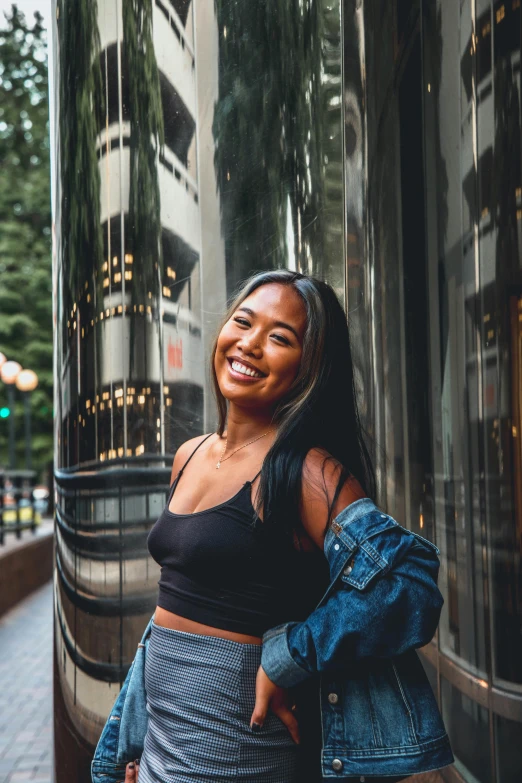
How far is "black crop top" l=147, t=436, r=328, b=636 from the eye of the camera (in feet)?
5.65

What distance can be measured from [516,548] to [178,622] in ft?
3.28

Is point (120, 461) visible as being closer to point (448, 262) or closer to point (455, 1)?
point (448, 262)

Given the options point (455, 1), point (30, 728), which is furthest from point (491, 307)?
point (30, 728)

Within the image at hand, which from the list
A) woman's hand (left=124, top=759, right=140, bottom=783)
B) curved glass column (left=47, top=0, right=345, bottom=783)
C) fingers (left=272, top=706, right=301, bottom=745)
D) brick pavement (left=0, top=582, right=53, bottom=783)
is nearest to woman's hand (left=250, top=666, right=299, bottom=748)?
fingers (left=272, top=706, right=301, bottom=745)

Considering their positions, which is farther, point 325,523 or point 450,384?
point 450,384

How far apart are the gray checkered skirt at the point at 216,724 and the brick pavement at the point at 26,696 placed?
3.13 meters

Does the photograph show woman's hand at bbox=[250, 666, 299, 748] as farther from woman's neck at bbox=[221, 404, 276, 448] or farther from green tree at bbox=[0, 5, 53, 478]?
green tree at bbox=[0, 5, 53, 478]

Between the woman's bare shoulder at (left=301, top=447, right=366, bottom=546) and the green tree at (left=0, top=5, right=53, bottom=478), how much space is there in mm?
24836

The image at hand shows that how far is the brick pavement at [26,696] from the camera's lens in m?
5.06

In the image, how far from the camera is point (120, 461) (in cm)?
291

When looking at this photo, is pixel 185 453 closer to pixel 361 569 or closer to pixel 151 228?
pixel 361 569

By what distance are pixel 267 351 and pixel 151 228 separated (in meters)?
1.15

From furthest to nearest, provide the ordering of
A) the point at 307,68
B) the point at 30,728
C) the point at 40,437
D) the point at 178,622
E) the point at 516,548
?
the point at 40,437, the point at 30,728, the point at 307,68, the point at 516,548, the point at 178,622

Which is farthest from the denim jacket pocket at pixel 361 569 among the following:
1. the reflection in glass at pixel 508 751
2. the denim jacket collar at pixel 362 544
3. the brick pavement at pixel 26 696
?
the brick pavement at pixel 26 696
